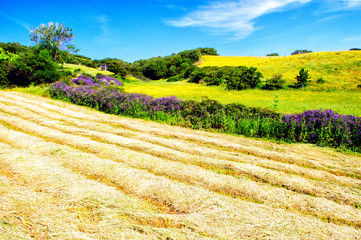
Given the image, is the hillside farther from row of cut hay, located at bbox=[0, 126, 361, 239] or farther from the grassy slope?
row of cut hay, located at bbox=[0, 126, 361, 239]

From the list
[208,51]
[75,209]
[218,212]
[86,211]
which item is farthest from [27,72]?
[208,51]

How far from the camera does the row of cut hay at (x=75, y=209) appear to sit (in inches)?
106

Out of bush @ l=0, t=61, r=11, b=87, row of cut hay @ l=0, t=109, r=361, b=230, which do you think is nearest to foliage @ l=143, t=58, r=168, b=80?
bush @ l=0, t=61, r=11, b=87

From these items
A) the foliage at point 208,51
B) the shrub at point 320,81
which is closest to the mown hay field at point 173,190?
the shrub at point 320,81

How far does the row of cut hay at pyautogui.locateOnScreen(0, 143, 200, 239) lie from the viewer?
2.69 meters

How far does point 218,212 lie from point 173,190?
0.94m

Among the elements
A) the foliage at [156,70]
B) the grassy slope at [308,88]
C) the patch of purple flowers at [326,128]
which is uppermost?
the foliage at [156,70]

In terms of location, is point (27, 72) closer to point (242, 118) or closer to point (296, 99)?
point (242, 118)

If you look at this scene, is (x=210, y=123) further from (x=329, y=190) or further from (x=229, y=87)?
(x=229, y=87)

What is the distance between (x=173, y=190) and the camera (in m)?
3.83

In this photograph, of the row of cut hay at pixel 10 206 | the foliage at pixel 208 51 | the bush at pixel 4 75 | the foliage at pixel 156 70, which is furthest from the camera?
the foliage at pixel 208 51

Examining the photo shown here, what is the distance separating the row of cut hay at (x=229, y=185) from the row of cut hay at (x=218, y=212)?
287 mm

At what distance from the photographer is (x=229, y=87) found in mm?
28141

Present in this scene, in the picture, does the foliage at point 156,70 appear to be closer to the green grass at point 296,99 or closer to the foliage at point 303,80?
the green grass at point 296,99
